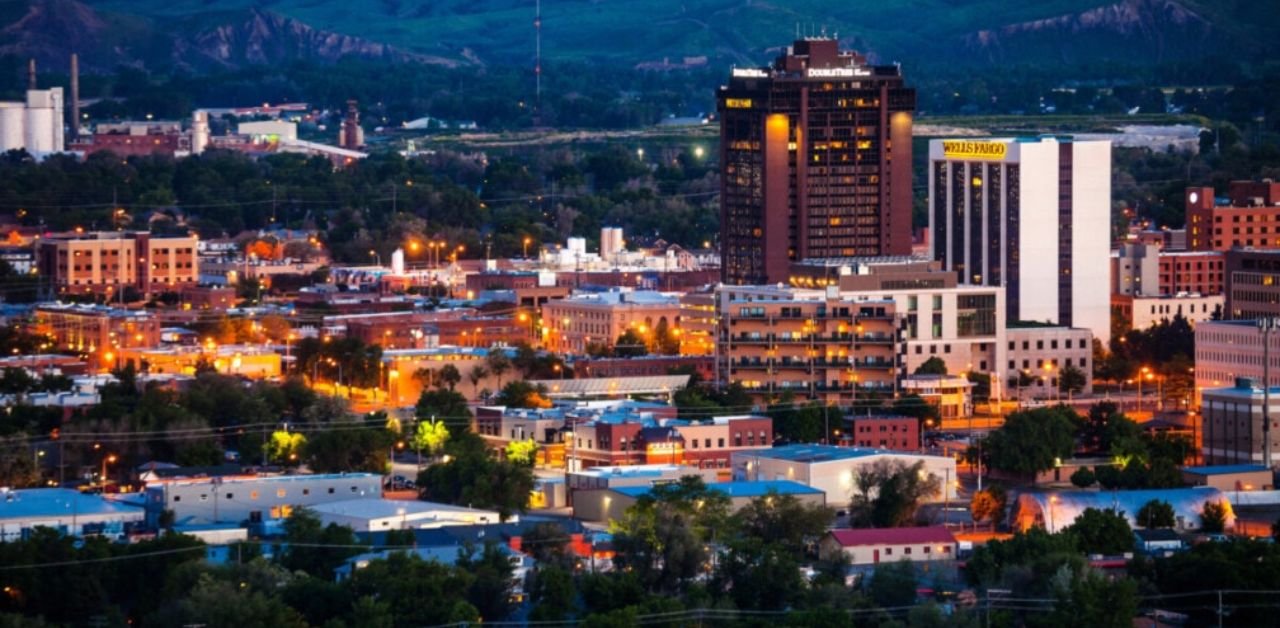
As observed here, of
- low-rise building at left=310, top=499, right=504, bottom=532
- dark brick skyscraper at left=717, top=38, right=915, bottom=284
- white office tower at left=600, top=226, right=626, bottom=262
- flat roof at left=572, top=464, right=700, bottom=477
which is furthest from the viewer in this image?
white office tower at left=600, top=226, right=626, bottom=262

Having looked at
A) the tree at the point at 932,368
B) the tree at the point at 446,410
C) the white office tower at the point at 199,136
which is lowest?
the tree at the point at 446,410

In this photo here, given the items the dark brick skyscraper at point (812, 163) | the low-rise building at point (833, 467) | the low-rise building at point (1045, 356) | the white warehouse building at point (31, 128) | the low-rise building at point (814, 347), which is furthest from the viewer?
the white warehouse building at point (31, 128)

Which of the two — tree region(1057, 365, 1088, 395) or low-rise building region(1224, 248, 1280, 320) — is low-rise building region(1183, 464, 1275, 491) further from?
low-rise building region(1224, 248, 1280, 320)

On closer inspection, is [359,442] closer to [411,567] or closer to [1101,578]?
[411,567]

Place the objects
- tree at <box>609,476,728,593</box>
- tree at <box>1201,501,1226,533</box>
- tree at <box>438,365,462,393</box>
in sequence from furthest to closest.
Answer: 1. tree at <box>438,365,462,393</box>
2. tree at <box>1201,501,1226,533</box>
3. tree at <box>609,476,728,593</box>

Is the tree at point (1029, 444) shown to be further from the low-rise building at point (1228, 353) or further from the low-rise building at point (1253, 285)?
the low-rise building at point (1253, 285)

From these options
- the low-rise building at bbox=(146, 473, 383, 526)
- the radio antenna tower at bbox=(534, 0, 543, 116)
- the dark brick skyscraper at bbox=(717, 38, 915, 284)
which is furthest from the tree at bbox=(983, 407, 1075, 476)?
the radio antenna tower at bbox=(534, 0, 543, 116)

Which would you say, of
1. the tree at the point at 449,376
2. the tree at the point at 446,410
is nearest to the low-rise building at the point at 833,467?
the tree at the point at 446,410
